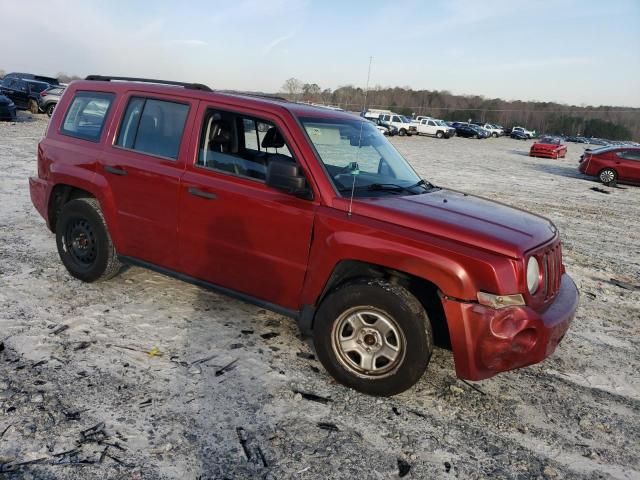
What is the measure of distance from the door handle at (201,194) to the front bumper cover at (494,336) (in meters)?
1.92

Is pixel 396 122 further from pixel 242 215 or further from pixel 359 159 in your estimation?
pixel 242 215

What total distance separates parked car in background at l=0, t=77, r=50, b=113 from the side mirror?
2728cm

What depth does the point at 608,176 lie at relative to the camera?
18891mm

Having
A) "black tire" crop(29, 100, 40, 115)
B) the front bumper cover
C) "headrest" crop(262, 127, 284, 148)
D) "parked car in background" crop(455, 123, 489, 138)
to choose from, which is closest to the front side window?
"headrest" crop(262, 127, 284, 148)

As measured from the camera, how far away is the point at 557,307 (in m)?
3.35

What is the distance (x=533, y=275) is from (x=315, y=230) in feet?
4.81

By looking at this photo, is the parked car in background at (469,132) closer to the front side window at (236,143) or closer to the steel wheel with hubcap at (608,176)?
the steel wheel with hubcap at (608,176)

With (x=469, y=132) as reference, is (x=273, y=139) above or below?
below

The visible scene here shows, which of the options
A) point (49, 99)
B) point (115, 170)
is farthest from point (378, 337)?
point (49, 99)

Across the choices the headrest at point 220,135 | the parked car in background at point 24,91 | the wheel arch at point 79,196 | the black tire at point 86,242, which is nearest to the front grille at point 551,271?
the headrest at point 220,135

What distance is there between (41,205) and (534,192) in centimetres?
1340

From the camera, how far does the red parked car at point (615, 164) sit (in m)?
18.5

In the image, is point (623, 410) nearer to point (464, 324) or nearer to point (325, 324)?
point (464, 324)

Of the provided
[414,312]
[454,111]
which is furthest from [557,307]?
[454,111]
